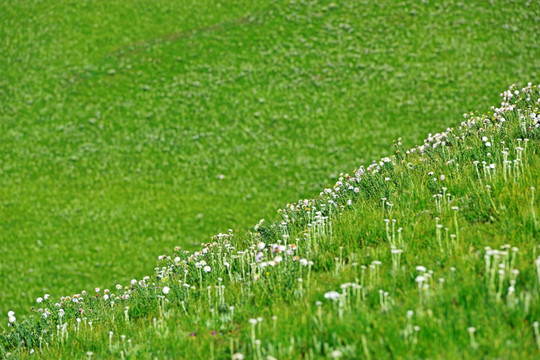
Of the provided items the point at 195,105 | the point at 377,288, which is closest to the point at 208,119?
the point at 195,105

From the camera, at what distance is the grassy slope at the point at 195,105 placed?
2009 cm

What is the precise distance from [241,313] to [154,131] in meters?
22.0

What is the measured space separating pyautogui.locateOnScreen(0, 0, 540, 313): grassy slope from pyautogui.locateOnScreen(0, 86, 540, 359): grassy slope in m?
11.4

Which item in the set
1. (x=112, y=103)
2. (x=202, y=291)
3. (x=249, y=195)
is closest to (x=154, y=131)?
(x=112, y=103)

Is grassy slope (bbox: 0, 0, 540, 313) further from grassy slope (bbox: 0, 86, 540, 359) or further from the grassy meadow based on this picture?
grassy slope (bbox: 0, 86, 540, 359)

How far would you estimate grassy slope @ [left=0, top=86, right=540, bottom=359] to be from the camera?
416 centimetres

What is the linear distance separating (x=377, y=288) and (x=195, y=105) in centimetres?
2410

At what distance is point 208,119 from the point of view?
27.0 m

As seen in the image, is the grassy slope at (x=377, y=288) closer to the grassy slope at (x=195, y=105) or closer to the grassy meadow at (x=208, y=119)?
the grassy meadow at (x=208, y=119)

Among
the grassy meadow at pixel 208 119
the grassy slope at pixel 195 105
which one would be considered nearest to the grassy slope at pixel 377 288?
the grassy meadow at pixel 208 119

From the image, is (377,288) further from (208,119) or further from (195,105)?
(195,105)

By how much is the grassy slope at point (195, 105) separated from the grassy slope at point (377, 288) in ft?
37.3

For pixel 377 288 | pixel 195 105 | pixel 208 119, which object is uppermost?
pixel 195 105

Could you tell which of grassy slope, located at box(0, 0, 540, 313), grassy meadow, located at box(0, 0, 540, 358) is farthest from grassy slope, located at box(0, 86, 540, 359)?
grassy slope, located at box(0, 0, 540, 313)
